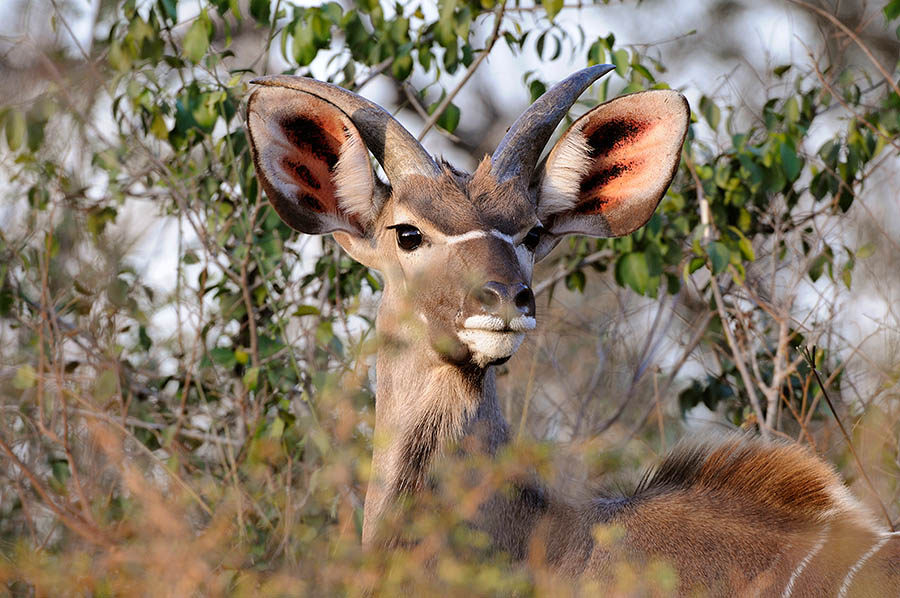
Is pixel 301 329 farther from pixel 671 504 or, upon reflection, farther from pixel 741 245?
pixel 671 504

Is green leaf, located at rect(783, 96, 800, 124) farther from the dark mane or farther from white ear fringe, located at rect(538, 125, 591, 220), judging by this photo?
the dark mane

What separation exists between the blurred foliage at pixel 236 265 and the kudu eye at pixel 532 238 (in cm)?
115

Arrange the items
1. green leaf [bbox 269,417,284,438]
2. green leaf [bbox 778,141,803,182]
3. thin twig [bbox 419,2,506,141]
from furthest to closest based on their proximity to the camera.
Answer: green leaf [bbox 778,141,803,182], thin twig [bbox 419,2,506,141], green leaf [bbox 269,417,284,438]

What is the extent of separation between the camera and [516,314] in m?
3.24

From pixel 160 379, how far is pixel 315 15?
2.33m

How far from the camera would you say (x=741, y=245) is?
5699 mm

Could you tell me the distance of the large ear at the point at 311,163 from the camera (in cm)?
382

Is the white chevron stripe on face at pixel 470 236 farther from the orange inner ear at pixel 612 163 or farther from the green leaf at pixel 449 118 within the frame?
the green leaf at pixel 449 118

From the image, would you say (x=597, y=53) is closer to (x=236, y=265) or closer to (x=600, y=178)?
(x=600, y=178)

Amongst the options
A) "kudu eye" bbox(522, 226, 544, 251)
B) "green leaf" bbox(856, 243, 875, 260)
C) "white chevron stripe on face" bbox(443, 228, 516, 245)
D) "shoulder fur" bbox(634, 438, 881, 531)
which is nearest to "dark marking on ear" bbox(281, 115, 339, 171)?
"white chevron stripe on face" bbox(443, 228, 516, 245)

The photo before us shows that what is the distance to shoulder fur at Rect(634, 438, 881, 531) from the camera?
3420mm

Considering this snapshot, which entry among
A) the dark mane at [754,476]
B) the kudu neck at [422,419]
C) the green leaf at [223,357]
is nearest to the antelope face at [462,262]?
the kudu neck at [422,419]

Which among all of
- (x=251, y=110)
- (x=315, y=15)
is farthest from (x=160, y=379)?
(x=251, y=110)

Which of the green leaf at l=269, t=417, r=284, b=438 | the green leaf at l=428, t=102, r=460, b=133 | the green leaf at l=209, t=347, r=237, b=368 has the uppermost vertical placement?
the green leaf at l=428, t=102, r=460, b=133
